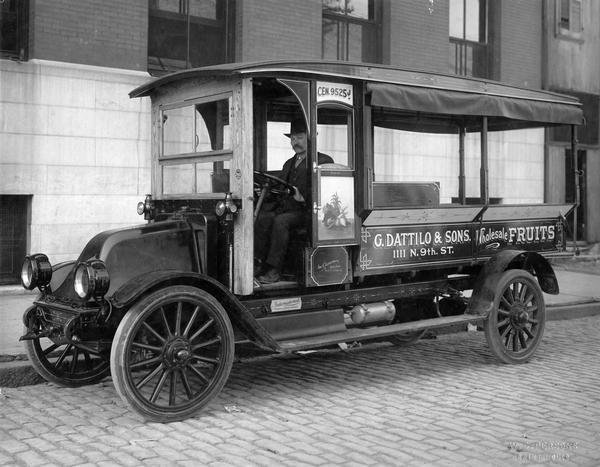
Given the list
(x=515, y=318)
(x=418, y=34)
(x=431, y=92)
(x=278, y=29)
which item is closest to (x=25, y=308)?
(x=431, y=92)

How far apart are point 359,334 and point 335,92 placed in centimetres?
195

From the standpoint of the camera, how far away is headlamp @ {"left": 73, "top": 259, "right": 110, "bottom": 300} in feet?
16.3

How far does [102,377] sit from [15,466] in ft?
6.09

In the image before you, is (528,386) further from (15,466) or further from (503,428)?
(15,466)

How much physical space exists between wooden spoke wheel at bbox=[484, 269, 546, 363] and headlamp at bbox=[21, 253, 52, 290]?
3.89 meters

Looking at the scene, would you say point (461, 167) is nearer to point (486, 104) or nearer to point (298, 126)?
point (486, 104)

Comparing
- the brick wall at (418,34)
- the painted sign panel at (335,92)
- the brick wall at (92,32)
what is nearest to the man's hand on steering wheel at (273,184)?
the painted sign panel at (335,92)

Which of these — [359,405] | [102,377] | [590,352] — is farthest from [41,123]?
[590,352]

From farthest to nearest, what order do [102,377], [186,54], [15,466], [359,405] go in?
1. [186,54]
2. [102,377]
3. [359,405]
4. [15,466]

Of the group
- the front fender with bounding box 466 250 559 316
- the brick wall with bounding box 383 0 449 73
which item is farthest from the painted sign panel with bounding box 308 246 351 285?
the brick wall with bounding box 383 0 449 73

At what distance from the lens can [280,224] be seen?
5.99m

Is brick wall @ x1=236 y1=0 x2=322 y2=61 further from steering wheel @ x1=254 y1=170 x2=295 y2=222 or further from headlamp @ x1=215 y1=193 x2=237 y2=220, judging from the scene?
headlamp @ x1=215 y1=193 x2=237 y2=220

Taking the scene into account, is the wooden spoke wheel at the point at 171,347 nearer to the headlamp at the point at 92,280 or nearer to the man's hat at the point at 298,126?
the headlamp at the point at 92,280

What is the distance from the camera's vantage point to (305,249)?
6.05 m
